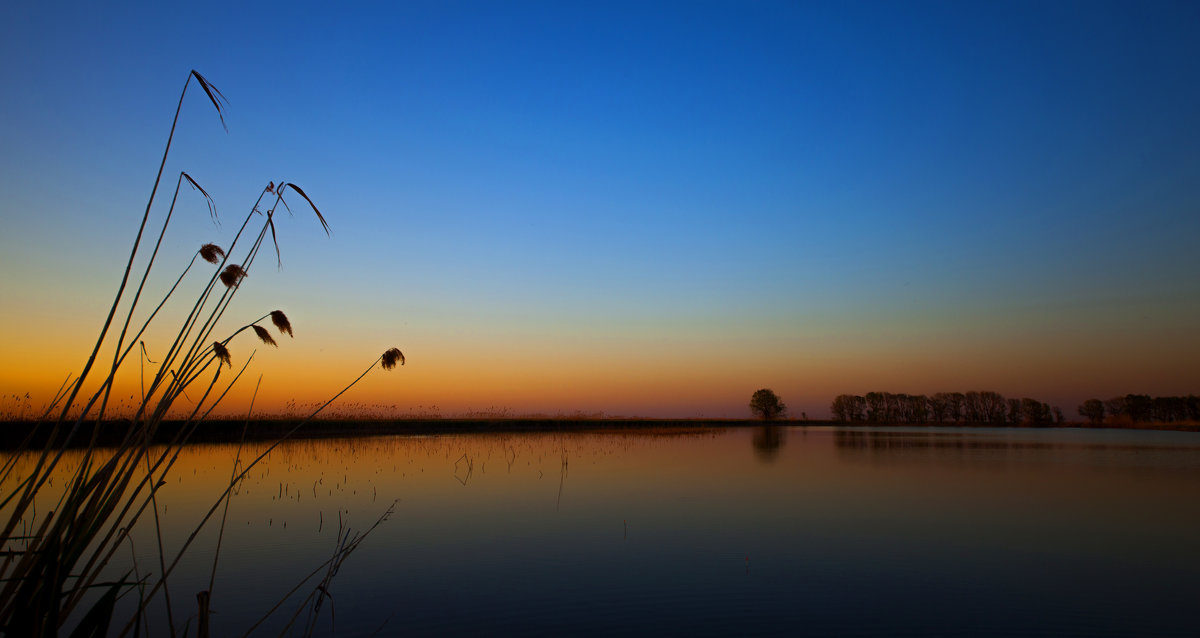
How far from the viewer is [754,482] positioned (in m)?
13.6

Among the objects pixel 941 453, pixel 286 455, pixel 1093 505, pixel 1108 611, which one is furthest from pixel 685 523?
pixel 941 453

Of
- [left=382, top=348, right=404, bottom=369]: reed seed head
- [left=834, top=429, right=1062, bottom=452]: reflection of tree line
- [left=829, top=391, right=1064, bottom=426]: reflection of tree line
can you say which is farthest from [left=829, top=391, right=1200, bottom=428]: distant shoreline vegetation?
[left=382, top=348, right=404, bottom=369]: reed seed head

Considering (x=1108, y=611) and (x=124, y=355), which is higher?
(x=124, y=355)

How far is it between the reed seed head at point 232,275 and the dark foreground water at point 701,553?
3929mm

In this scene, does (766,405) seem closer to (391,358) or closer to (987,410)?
(987,410)

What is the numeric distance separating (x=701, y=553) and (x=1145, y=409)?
89.6 metres

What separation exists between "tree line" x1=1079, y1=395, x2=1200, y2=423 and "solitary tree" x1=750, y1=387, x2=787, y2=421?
3429cm

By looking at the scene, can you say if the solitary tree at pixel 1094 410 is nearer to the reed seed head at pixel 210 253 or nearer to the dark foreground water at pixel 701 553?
the dark foreground water at pixel 701 553

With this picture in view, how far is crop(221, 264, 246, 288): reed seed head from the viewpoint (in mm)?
2242

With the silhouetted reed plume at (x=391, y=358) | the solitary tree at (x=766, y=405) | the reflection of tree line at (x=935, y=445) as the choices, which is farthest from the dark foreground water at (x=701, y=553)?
the solitary tree at (x=766, y=405)

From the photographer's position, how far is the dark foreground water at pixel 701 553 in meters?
5.54

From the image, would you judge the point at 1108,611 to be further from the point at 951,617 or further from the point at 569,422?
the point at 569,422

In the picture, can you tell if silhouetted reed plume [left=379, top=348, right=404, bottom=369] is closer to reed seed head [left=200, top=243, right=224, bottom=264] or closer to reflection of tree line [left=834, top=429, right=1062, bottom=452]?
reed seed head [left=200, top=243, right=224, bottom=264]

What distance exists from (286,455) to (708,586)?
16021 millimetres
